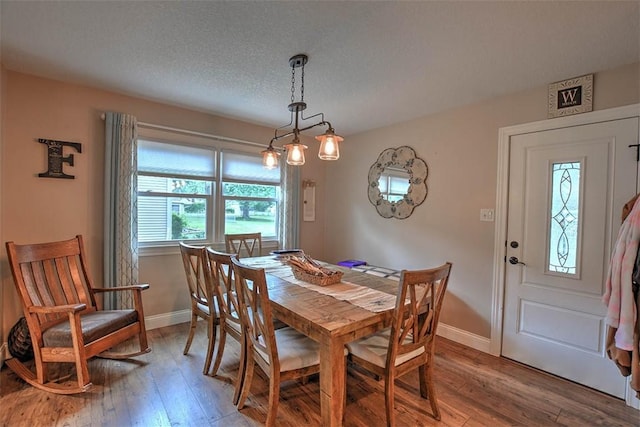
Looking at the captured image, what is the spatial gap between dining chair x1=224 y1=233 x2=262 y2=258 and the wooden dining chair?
3.51 ft

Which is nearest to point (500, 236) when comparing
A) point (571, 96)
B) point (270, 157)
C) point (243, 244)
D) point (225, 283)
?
point (571, 96)

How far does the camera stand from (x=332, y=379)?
4.63 feet

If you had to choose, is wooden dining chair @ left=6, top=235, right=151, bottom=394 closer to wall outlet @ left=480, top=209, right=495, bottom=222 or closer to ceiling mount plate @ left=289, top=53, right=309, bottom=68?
ceiling mount plate @ left=289, top=53, right=309, bottom=68

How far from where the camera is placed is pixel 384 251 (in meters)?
3.75

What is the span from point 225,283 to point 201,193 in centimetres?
182

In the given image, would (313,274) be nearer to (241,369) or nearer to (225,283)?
(225,283)

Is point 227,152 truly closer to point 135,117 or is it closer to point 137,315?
point 135,117

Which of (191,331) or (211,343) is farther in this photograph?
(191,331)

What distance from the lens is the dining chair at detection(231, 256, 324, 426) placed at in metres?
1.54

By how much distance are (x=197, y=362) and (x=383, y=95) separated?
2.95 m

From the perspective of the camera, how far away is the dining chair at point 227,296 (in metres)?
1.87

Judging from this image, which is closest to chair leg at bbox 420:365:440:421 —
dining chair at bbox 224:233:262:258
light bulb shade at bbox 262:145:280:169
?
light bulb shade at bbox 262:145:280:169

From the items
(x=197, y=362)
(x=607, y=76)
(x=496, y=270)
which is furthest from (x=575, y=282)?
(x=197, y=362)

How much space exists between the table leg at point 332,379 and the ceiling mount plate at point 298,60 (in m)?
1.88
